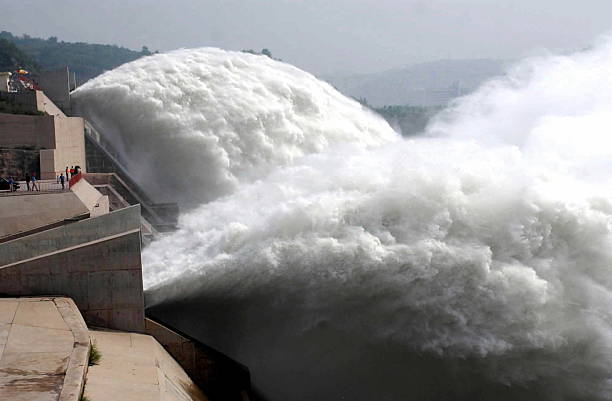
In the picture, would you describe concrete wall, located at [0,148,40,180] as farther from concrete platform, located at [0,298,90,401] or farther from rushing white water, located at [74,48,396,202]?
concrete platform, located at [0,298,90,401]

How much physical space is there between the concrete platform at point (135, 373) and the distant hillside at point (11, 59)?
445 ft

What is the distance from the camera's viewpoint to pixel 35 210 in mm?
16625

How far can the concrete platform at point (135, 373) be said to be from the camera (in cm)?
1228

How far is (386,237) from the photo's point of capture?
17.1 metres

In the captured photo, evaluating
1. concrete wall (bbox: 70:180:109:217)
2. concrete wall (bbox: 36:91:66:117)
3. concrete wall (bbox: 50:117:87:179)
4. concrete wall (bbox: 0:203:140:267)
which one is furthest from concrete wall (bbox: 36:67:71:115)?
concrete wall (bbox: 0:203:140:267)

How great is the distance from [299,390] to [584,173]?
10.6m

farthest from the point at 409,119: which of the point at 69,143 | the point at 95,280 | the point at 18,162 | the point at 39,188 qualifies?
the point at 95,280

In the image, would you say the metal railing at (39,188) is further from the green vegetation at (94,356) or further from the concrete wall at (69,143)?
the green vegetation at (94,356)

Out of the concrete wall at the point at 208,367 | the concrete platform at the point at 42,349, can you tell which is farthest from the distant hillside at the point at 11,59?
the concrete platform at the point at 42,349

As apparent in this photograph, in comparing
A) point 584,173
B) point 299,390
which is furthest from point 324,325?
point 584,173

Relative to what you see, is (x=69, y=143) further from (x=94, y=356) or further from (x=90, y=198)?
(x=94, y=356)

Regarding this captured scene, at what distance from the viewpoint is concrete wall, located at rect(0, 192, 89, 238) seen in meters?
16.3

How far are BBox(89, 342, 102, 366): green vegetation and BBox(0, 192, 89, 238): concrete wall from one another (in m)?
4.31

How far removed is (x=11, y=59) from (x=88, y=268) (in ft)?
466
